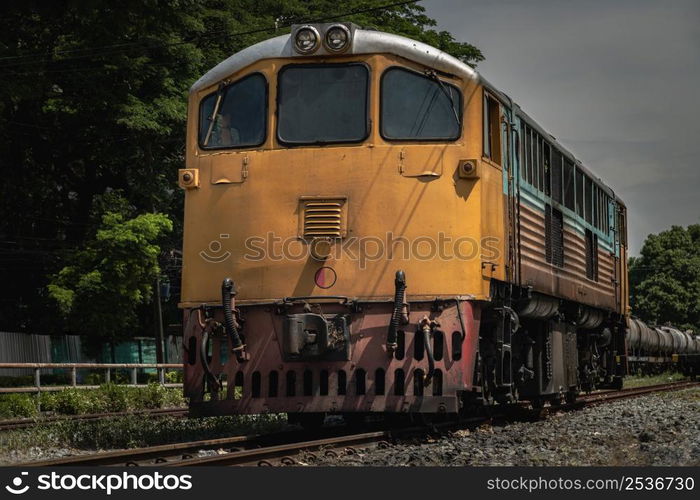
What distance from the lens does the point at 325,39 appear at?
1250cm

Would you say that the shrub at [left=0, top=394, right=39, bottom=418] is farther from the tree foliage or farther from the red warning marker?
the red warning marker

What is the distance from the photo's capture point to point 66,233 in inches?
1433

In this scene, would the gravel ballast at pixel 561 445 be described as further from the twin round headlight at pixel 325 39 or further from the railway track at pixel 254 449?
the twin round headlight at pixel 325 39

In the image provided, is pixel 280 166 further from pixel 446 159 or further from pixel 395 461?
pixel 395 461

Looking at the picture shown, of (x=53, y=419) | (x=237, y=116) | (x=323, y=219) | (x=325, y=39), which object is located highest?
(x=325, y=39)

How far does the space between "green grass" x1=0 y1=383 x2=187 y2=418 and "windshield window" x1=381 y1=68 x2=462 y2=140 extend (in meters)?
9.57

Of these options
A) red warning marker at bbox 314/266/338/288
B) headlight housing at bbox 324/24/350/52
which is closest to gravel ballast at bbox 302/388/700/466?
red warning marker at bbox 314/266/338/288

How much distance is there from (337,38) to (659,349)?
32.9 metres

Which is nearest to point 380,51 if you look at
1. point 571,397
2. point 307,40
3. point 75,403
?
point 307,40

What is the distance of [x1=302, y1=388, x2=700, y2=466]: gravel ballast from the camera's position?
991 cm

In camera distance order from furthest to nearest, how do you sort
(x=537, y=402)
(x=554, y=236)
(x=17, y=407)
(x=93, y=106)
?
(x=93, y=106)
(x=17, y=407)
(x=537, y=402)
(x=554, y=236)

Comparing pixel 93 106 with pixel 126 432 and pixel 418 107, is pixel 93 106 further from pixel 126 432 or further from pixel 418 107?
pixel 418 107

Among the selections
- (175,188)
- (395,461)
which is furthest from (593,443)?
(175,188)

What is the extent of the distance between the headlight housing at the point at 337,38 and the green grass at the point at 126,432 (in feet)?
16.5
